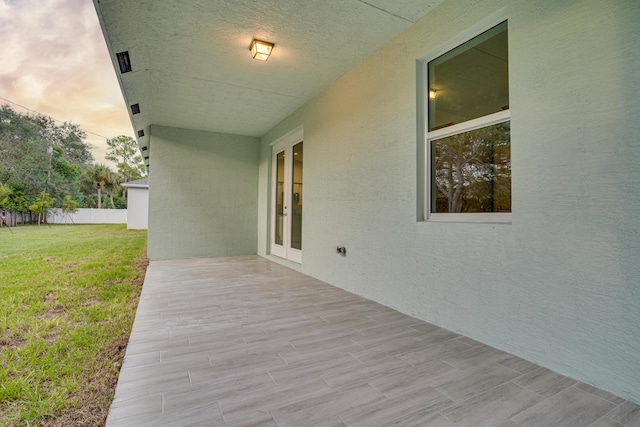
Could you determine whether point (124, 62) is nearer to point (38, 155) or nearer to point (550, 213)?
point (550, 213)

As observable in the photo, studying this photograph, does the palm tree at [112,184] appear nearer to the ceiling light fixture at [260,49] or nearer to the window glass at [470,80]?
the ceiling light fixture at [260,49]

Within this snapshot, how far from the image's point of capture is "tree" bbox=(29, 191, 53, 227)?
1151 cm

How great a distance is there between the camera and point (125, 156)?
2653cm

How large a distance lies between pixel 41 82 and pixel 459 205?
1796 centimetres

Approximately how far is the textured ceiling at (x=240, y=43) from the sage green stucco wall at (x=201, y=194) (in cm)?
147

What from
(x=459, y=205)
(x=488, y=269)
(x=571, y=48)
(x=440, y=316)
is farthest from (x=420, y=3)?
(x=440, y=316)

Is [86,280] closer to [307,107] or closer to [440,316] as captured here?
[307,107]

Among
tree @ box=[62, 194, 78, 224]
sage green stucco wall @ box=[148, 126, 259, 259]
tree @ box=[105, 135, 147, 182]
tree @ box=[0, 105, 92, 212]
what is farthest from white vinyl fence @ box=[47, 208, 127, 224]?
sage green stucco wall @ box=[148, 126, 259, 259]

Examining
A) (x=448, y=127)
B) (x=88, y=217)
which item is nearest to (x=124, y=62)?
(x=448, y=127)

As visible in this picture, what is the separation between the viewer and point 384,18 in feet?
9.26

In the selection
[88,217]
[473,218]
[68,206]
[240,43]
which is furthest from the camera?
[88,217]

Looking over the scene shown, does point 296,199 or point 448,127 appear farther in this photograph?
point 296,199

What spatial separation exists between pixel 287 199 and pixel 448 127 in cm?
383

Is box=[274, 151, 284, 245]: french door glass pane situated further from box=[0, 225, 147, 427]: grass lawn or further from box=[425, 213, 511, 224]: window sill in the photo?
box=[425, 213, 511, 224]: window sill
